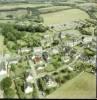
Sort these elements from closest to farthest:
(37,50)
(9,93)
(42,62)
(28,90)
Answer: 1. (9,93)
2. (28,90)
3. (42,62)
4. (37,50)

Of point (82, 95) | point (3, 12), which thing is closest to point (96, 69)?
point (82, 95)

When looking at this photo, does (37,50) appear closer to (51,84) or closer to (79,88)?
(51,84)

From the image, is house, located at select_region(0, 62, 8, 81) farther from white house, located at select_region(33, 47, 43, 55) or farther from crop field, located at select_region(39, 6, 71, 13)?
crop field, located at select_region(39, 6, 71, 13)

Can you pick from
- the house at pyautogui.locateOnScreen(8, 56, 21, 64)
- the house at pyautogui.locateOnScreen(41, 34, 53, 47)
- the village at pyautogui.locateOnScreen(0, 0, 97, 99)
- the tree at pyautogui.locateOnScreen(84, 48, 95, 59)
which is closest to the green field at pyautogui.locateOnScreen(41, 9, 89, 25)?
the village at pyautogui.locateOnScreen(0, 0, 97, 99)

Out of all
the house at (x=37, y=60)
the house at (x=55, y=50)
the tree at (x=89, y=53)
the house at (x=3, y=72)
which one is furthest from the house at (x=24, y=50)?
the tree at (x=89, y=53)

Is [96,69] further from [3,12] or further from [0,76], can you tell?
[3,12]

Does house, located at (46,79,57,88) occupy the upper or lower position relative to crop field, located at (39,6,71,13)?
lower

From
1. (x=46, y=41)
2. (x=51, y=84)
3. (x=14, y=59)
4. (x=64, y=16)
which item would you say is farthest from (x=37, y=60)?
(x=64, y=16)
